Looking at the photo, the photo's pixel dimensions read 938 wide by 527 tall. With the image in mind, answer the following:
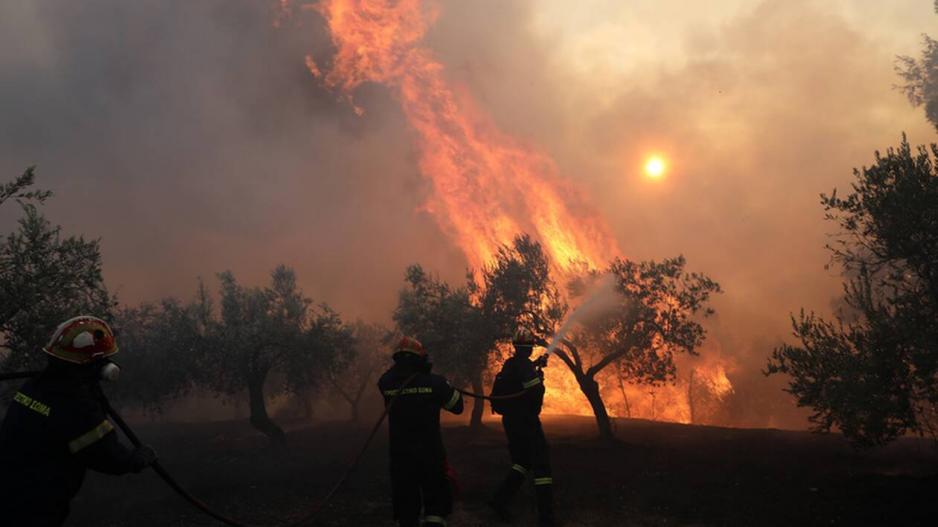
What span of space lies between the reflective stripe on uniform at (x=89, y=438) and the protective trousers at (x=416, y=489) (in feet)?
16.2

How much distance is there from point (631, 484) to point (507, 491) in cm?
553

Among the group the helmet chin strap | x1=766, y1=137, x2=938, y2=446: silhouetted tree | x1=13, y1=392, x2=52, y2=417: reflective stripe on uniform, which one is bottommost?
x1=13, y1=392, x2=52, y2=417: reflective stripe on uniform

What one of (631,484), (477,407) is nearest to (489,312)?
(477,407)

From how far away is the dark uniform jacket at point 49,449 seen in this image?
4.61 meters

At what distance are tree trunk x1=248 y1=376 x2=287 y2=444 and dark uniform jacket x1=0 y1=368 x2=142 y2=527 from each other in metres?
26.5

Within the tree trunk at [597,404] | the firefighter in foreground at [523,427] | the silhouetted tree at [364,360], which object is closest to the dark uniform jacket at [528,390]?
the firefighter in foreground at [523,427]

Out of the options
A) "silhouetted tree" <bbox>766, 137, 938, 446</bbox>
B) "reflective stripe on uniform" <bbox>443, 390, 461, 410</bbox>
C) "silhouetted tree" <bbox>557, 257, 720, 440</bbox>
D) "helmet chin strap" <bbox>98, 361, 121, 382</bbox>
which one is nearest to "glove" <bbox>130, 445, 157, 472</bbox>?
"helmet chin strap" <bbox>98, 361, 121, 382</bbox>

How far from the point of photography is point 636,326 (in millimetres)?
24281

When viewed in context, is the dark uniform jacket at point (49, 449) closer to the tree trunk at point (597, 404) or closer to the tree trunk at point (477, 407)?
the tree trunk at point (597, 404)

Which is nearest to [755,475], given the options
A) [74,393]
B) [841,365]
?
[841,365]

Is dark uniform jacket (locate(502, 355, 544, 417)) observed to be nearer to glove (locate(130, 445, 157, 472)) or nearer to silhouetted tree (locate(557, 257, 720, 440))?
glove (locate(130, 445, 157, 472))

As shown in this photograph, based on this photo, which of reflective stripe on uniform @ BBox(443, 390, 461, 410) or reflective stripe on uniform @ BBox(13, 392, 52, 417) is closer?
reflective stripe on uniform @ BBox(13, 392, 52, 417)

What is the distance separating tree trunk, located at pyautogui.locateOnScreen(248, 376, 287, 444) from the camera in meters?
29.5

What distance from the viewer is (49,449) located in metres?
4.73
